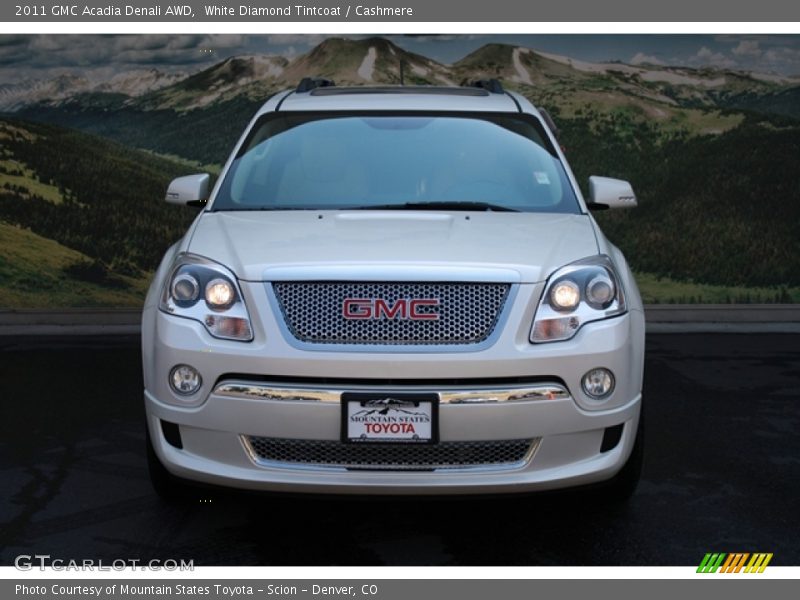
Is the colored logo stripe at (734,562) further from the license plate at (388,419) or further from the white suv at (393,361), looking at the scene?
the license plate at (388,419)

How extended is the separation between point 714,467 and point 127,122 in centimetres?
802

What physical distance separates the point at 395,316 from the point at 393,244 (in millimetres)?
349

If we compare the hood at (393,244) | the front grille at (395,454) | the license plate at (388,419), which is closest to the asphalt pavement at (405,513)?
the front grille at (395,454)

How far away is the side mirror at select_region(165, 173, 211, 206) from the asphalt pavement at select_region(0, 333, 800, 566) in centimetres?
124

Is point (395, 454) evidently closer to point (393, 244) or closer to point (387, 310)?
point (387, 310)

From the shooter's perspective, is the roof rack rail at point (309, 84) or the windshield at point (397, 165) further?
the roof rack rail at point (309, 84)

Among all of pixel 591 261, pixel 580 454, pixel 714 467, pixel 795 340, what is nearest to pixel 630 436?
pixel 580 454

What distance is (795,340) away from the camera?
32.2ft

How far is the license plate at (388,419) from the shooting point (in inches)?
165

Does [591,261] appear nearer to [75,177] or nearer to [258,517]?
[258,517]

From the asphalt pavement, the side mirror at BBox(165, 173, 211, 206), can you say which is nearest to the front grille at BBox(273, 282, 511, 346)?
the asphalt pavement

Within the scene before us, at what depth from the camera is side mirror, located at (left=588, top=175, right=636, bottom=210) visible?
5754 millimetres

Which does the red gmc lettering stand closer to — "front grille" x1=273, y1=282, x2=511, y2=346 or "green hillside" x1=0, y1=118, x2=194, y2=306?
"front grille" x1=273, y1=282, x2=511, y2=346

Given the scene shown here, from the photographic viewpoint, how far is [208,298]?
14.6 ft
